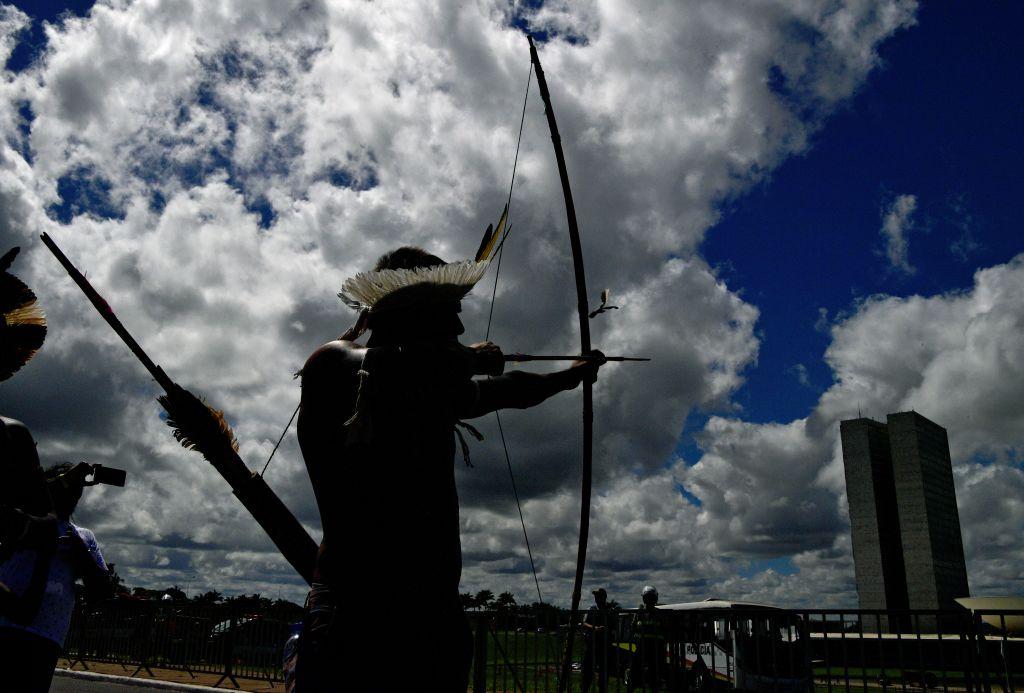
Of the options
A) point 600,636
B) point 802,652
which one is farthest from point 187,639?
point 802,652

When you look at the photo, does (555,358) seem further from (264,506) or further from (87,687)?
(87,687)

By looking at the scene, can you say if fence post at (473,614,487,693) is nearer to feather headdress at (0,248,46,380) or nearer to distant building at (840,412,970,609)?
feather headdress at (0,248,46,380)

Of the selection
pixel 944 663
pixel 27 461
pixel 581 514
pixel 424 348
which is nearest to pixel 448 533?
pixel 424 348

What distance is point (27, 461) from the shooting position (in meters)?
2.82

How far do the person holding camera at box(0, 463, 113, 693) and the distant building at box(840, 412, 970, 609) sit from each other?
156300 millimetres

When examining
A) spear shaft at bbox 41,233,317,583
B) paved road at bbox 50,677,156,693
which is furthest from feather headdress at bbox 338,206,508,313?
paved road at bbox 50,677,156,693

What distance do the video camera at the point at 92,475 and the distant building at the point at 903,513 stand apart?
6155 inches

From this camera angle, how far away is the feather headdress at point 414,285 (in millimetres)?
1863

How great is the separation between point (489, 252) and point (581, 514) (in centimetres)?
239

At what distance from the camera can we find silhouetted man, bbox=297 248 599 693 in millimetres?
1673

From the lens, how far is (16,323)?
2.84m

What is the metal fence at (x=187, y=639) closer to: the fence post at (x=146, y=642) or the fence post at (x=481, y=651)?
the fence post at (x=146, y=642)

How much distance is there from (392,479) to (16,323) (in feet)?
6.32

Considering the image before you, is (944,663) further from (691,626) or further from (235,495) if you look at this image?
(235,495)
